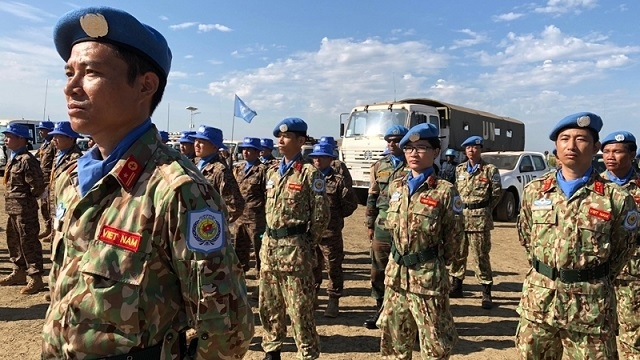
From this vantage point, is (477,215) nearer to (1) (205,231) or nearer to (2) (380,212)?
(2) (380,212)

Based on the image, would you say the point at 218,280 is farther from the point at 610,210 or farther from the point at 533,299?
the point at 610,210

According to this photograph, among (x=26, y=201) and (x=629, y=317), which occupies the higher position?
(x=26, y=201)

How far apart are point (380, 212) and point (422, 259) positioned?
216cm

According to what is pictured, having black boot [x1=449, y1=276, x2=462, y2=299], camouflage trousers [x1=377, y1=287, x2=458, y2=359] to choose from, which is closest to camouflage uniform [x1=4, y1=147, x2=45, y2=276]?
camouflage trousers [x1=377, y1=287, x2=458, y2=359]

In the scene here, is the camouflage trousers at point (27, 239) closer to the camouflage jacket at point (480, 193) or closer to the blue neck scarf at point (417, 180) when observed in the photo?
the blue neck scarf at point (417, 180)

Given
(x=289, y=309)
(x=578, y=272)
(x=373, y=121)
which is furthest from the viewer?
(x=373, y=121)

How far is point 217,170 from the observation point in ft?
18.5

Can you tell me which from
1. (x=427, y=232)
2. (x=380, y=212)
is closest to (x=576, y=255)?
(x=427, y=232)

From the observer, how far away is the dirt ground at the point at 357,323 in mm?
4430

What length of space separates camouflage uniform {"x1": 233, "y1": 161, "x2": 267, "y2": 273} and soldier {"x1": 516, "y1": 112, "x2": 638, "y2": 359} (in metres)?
3.83

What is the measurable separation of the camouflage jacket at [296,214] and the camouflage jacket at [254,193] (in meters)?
2.06

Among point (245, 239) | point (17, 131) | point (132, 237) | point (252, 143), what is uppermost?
point (17, 131)

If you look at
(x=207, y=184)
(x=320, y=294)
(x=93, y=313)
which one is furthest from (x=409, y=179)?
(x=320, y=294)

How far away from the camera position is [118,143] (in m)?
1.46
